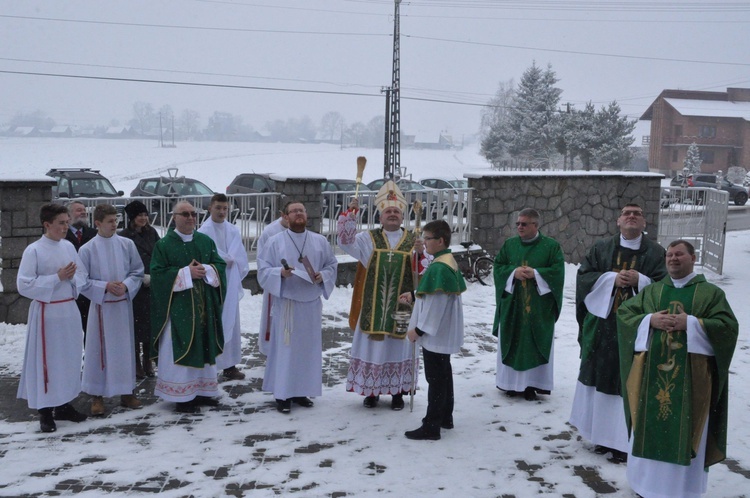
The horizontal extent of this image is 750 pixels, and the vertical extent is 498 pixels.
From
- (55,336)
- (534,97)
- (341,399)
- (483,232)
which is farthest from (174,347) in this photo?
(534,97)

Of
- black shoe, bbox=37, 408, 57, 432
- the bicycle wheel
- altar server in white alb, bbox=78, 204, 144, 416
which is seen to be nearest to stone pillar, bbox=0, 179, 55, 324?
altar server in white alb, bbox=78, 204, 144, 416

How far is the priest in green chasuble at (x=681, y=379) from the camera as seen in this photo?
482 cm

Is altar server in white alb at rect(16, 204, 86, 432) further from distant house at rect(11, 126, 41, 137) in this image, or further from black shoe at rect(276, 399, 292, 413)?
distant house at rect(11, 126, 41, 137)

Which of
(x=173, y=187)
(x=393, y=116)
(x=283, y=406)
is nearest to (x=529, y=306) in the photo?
(x=283, y=406)

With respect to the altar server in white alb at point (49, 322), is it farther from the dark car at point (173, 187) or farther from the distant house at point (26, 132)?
the distant house at point (26, 132)

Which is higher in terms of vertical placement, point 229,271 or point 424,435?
point 229,271

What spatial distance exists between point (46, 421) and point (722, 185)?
137 ft

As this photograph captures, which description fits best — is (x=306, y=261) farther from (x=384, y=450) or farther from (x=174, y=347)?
(x=384, y=450)

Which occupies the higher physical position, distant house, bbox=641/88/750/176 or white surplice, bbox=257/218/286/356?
distant house, bbox=641/88/750/176

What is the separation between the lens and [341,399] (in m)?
7.32

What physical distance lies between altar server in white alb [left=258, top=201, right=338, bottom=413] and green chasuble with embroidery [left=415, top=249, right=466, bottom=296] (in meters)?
1.25

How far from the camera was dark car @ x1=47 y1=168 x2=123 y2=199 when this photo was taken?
19.7 metres

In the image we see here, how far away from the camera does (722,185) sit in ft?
138

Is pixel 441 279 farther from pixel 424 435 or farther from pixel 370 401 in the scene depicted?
pixel 370 401
